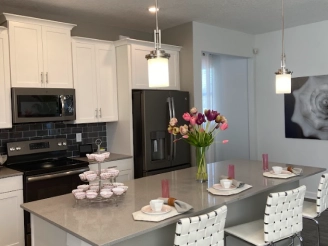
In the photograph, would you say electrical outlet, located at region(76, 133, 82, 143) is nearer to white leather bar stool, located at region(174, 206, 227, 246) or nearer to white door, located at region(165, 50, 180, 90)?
white door, located at region(165, 50, 180, 90)

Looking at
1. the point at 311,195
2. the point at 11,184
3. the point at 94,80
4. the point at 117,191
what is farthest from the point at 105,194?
the point at 311,195

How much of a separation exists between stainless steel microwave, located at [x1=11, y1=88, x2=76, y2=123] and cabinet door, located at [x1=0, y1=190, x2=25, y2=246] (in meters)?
0.81

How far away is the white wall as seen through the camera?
4938 mm

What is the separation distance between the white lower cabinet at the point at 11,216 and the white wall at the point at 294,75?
12.8ft

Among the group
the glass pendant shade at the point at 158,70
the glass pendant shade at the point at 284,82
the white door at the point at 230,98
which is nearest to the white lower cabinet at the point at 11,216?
the glass pendant shade at the point at 158,70

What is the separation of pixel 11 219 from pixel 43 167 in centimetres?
58

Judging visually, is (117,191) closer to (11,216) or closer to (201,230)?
(201,230)

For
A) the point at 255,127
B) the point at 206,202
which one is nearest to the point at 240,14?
the point at 255,127

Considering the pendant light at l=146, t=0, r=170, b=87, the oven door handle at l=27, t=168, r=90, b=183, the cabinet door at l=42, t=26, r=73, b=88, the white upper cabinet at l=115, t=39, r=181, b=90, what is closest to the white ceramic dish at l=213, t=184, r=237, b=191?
the pendant light at l=146, t=0, r=170, b=87

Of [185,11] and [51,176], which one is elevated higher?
[185,11]

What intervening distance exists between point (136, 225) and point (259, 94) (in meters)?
4.38

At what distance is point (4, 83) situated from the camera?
11.5ft

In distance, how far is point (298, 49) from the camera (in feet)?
16.8

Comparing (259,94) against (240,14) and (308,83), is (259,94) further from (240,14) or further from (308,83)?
(240,14)
